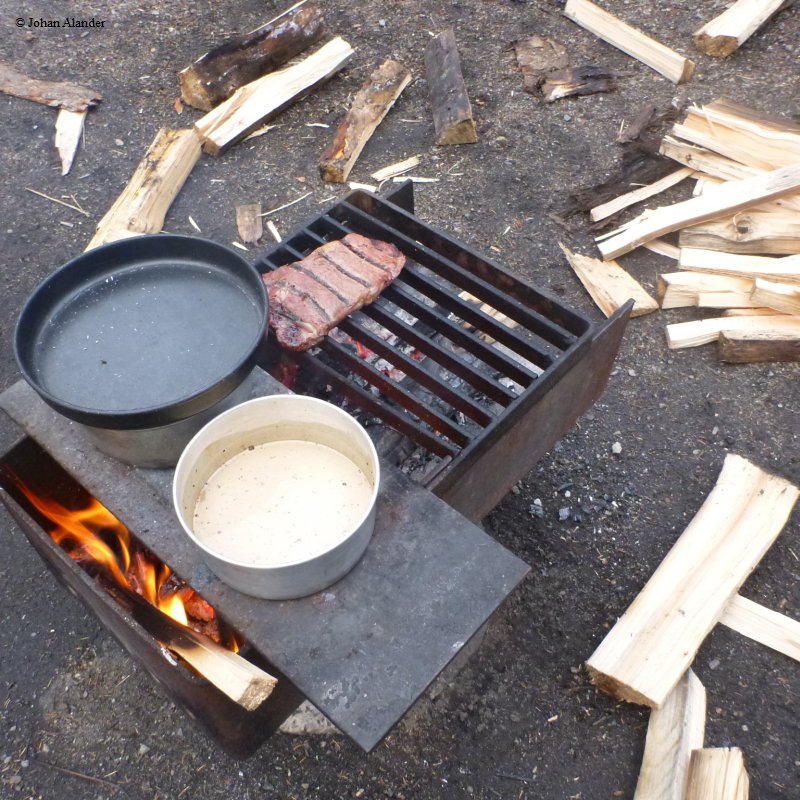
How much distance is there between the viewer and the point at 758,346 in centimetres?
362

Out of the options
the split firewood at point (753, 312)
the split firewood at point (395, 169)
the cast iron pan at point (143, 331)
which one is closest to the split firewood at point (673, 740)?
the cast iron pan at point (143, 331)

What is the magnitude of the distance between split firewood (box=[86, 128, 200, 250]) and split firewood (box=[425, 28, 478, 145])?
1714 mm

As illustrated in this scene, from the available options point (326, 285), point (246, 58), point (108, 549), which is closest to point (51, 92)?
point (246, 58)

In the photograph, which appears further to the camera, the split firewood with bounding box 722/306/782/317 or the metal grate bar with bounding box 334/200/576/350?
the split firewood with bounding box 722/306/782/317

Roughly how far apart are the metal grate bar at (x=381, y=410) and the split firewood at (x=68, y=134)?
137 inches

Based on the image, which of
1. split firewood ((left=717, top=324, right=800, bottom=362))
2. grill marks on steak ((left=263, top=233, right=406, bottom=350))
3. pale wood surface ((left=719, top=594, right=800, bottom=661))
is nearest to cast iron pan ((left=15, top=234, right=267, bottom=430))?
grill marks on steak ((left=263, top=233, right=406, bottom=350))

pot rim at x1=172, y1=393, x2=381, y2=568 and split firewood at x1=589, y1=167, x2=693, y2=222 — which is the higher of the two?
pot rim at x1=172, y1=393, x2=381, y2=568

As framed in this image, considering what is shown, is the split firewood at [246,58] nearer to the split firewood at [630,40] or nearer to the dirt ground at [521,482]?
the dirt ground at [521,482]

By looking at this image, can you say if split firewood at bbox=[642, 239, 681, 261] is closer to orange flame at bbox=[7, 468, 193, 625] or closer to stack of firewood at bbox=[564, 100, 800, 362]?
stack of firewood at bbox=[564, 100, 800, 362]

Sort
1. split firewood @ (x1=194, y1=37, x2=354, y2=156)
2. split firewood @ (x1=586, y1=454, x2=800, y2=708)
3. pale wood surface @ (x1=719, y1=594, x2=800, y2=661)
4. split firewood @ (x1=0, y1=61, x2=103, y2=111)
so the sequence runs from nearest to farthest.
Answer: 1. split firewood @ (x1=586, y1=454, x2=800, y2=708)
2. pale wood surface @ (x1=719, y1=594, x2=800, y2=661)
3. split firewood @ (x1=194, y1=37, x2=354, y2=156)
4. split firewood @ (x1=0, y1=61, x2=103, y2=111)

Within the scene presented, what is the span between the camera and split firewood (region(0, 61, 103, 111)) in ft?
17.1

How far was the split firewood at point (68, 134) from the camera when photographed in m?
4.89

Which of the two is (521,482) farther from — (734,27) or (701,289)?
(734,27)

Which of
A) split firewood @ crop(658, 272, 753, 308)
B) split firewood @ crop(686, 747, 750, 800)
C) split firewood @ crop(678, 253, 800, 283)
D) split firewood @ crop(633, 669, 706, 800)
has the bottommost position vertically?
split firewood @ crop(633, 669, 706, 800)
